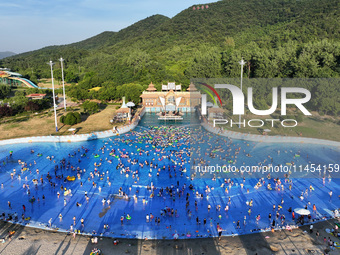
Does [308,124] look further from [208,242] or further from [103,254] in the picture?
[103,254]

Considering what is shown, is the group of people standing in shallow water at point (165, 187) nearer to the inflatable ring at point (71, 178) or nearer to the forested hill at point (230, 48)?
the inflatable ring at point (71, 178)

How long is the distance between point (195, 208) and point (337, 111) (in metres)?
30.7

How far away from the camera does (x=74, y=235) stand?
20312 mm

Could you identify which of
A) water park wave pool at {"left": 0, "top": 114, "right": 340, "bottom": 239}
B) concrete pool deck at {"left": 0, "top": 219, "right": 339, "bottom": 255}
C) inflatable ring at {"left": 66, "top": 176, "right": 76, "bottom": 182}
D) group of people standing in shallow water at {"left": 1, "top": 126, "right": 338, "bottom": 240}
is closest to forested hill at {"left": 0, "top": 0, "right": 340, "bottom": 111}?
water park wave pool at {"left": 0, "top": 114, "right": 340, "bottom": 239}

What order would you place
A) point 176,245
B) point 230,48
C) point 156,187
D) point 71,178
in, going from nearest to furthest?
1. point 176,245
2. point 156,187
3. point 71,178
4. point 230,48

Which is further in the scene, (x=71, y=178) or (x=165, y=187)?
(x=71, y=178)

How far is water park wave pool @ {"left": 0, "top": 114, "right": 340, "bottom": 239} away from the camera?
22.3 metres

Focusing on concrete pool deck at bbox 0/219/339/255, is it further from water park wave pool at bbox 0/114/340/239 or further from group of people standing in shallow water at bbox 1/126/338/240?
group of people standing in shallow water at bbox 1/126/338/240

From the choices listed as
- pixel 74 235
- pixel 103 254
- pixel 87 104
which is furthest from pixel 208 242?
pixel 87 104

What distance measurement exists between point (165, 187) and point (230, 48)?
7201cm

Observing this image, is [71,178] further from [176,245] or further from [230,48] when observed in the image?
[230,48]

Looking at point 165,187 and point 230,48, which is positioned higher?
point 230,48

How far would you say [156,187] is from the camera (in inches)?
1111

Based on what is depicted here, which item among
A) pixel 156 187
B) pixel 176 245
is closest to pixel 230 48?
pixel 156 187
